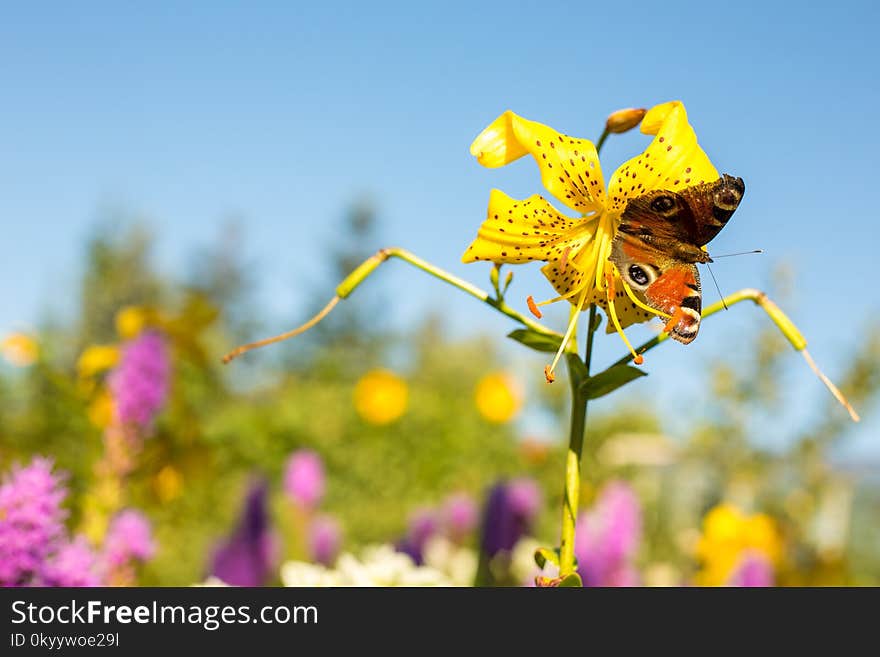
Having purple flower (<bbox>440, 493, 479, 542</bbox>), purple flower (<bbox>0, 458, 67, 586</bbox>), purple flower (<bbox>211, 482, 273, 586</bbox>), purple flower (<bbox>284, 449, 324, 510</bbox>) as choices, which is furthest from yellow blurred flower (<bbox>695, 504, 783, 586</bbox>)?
purple flower (<bbox>0, 458, 67, 586</bbox>)

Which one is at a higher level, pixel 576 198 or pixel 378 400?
pixel 378 400

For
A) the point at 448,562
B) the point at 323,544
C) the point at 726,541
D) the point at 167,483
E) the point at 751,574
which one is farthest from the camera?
the point at 726,541

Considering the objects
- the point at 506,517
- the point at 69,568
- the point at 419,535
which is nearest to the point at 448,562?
the point at 419,535

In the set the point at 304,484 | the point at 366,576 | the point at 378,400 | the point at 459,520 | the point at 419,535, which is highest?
the point at 378,400

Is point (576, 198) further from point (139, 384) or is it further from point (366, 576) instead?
point (139, 384)
